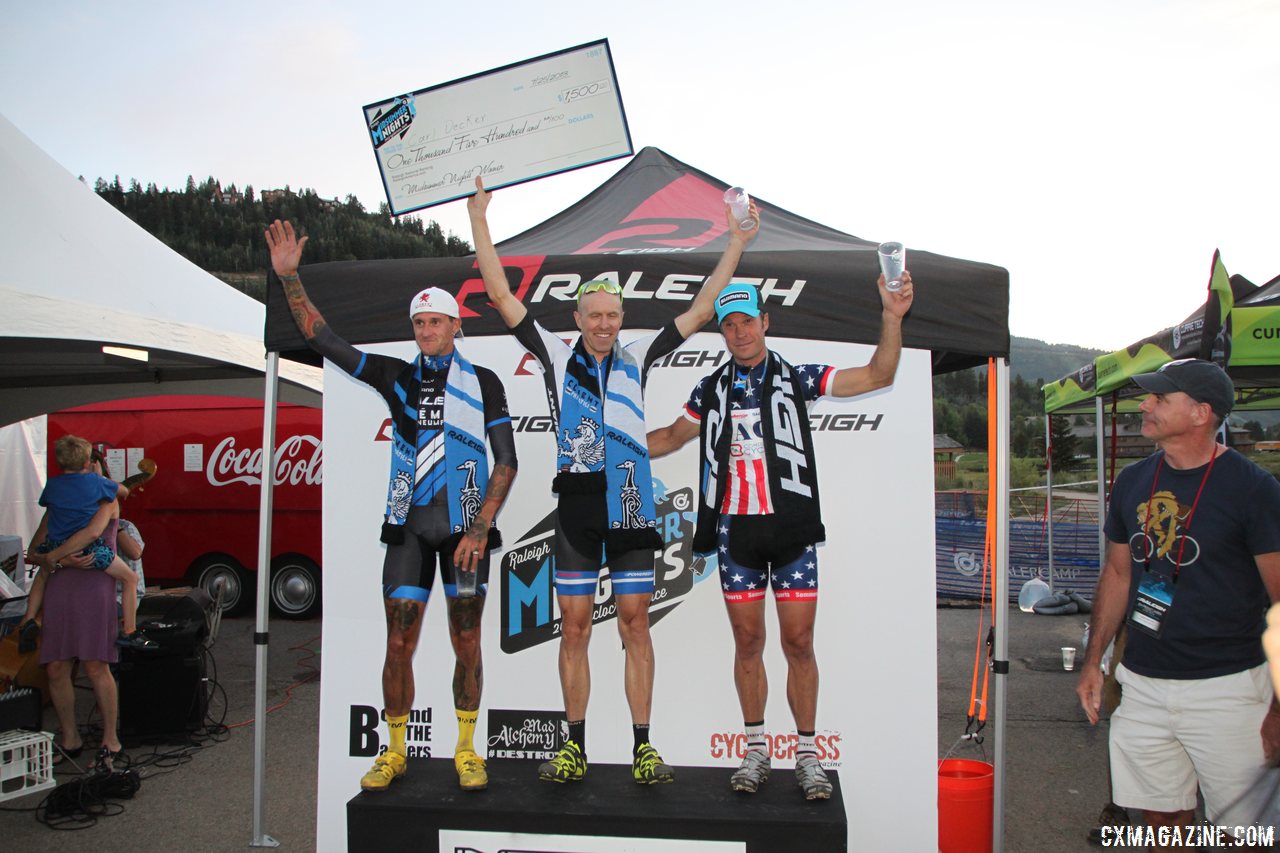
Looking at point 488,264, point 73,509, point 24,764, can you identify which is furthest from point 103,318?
point 488,264

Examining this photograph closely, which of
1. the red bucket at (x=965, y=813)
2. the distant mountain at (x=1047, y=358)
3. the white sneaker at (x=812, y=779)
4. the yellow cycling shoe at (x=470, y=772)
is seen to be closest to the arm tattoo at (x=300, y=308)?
the yellow cycling shoe at (x=470, y=772)

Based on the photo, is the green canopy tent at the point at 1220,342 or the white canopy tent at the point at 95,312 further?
the green canopy tent at the point at 1220,342

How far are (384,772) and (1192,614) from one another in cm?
280

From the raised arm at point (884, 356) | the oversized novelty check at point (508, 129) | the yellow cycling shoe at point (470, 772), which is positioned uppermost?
the oversized novelty check at point (508, 129)

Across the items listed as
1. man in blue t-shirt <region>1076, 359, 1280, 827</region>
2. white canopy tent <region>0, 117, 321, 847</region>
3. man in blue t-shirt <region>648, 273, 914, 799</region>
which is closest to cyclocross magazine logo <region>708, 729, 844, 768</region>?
man in blue t-shirt <region>648, 273, 914, 799</region>

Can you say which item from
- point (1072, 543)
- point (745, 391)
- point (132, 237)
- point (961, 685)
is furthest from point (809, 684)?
point (1072, 543)

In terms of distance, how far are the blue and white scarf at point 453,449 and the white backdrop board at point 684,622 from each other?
0.47 meters

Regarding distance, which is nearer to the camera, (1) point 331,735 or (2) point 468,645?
(2) point 468,645

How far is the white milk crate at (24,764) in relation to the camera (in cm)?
445

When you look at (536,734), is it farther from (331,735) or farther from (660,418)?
(660,418)

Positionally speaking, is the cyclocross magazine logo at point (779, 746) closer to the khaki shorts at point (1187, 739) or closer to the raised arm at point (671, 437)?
the khaki shorts at point (1187, 739)

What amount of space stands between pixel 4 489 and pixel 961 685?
427 inches

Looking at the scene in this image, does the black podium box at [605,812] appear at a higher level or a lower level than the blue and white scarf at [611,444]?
lower

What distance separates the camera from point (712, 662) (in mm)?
3824
